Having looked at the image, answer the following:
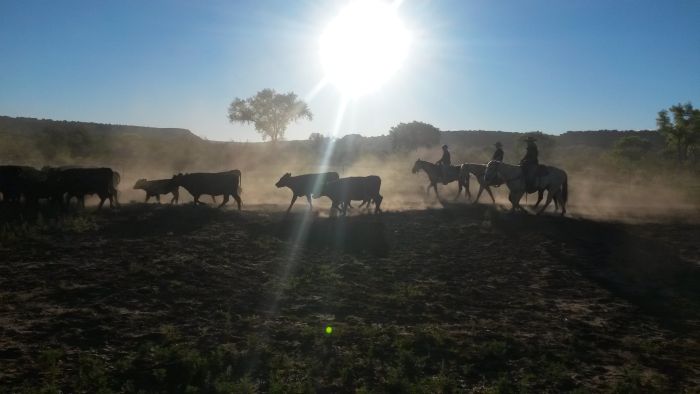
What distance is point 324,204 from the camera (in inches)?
960

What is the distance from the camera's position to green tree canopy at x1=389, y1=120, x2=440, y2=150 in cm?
7731

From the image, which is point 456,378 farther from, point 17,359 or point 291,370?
point 17,359

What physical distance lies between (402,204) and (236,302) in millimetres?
15429

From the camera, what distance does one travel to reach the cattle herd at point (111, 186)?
18141 millimetres

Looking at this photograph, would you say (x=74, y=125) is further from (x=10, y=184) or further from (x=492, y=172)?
(x=492, y=172)

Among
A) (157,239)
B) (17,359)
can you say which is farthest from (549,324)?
(157,239)

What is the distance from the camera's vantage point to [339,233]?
15844 millimetres

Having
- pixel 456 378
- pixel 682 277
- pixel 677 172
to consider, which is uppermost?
pixel 677 172

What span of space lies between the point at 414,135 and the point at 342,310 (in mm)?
70431

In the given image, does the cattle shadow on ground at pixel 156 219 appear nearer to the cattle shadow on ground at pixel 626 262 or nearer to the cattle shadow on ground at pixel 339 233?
the cattle shadow on ground at pixel 339 233

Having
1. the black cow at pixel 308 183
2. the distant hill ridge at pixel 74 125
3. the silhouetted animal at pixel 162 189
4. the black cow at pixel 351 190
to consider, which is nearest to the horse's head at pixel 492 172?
the black cow at pixel 351 190

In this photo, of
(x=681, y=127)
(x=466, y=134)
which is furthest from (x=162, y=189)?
→ (x=466, y=134)

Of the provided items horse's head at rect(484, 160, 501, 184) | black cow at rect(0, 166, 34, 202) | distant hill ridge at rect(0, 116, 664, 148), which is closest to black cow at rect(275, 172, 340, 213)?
horse's head at rect(484, 160, 501, 184)

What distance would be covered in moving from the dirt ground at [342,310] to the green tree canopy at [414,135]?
62.6 m
